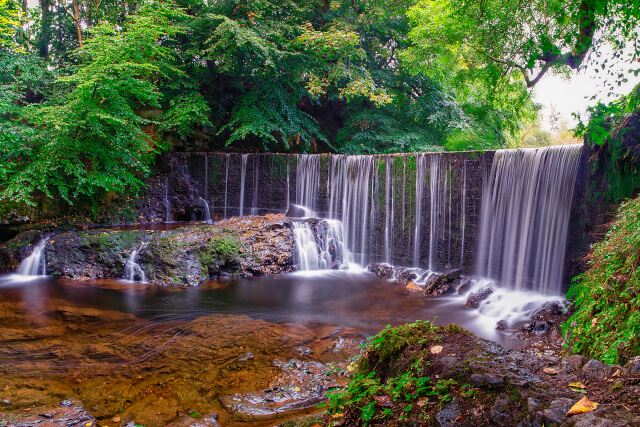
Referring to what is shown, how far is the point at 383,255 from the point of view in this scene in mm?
10523

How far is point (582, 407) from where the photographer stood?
1.68 meters

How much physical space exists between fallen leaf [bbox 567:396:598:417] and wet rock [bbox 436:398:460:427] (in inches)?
19.2

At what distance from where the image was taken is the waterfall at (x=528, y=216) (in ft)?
23.5

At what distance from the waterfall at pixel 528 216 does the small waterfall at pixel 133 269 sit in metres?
7.73

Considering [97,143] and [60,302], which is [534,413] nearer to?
[60,302]

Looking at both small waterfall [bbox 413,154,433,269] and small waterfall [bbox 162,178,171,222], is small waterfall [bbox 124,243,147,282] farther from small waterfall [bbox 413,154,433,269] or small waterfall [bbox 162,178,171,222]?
A: small waterfall [bbox 413,154,433,269]

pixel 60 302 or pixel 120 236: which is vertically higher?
pixel 120 236

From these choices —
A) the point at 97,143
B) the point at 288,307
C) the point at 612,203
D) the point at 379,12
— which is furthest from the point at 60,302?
the point at 379,12

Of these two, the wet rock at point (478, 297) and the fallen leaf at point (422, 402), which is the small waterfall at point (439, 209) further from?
the fallen leaf at point (422, 402)

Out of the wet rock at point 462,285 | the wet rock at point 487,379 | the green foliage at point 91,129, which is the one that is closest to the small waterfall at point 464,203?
the wet rock at point 462,285

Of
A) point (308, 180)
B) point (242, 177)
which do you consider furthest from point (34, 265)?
point (308, 180)

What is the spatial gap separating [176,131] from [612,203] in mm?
12619

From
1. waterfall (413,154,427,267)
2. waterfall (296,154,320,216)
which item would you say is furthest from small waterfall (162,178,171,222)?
waterfall (413,154,427,267)

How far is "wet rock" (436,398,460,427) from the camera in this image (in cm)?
187
